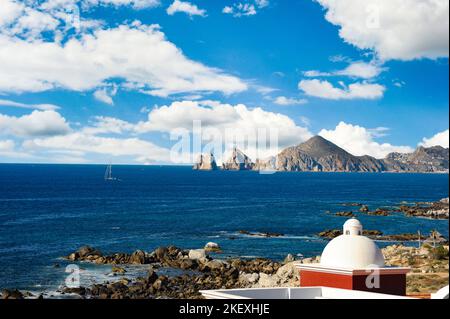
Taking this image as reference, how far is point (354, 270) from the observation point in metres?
21.1

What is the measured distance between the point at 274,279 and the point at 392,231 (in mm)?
39602

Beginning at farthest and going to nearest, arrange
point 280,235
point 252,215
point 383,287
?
point 252,215 → point 280,235 → point 383,287

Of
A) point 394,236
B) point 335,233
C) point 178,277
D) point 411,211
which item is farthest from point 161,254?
point 411,211

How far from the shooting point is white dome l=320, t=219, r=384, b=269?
72.2ft

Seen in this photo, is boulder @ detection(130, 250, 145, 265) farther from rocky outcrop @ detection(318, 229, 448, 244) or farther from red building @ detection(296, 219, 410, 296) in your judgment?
red building @ detection(296, 219, 410, 296)

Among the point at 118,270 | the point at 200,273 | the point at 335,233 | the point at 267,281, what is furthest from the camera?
the point at 335,233

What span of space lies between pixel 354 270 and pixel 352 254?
119 centimetres

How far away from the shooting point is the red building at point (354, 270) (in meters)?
21.4

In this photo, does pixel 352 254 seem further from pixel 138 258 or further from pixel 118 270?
pixel 138 258

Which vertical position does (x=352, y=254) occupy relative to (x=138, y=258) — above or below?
above

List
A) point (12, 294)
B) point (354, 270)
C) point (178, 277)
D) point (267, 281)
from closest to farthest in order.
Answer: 1. point (354, 270)
2. point (12, 294)
3. point (267, 281)
4. point (178, 277)
